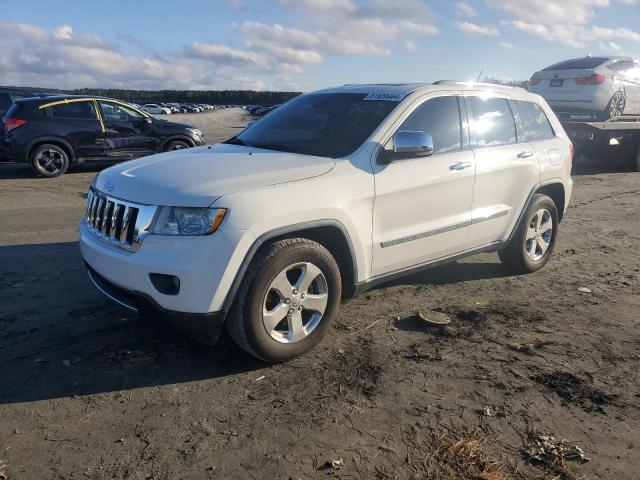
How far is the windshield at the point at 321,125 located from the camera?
13.9 feet

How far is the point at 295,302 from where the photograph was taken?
3.68m

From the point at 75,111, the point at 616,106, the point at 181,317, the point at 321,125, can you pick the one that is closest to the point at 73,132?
the point at 75,111

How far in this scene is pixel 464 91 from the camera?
4.89 meters

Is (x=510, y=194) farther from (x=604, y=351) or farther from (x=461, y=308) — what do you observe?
(x=604, y=351)

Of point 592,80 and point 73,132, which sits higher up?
point 592,80

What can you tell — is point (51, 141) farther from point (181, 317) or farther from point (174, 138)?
point (181, 317)

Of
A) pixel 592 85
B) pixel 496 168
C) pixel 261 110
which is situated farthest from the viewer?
pixel 261 110

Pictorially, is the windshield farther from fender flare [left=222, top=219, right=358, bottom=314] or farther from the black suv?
the black suv

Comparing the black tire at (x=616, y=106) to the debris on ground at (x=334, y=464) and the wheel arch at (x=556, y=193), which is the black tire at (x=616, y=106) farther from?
the debris on ground at (x=334, y=464)

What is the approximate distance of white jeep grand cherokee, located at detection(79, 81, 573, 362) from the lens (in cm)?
330

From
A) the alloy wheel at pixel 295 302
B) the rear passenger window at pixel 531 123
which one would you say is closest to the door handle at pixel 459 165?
the rear passenger window at pixel 531 123

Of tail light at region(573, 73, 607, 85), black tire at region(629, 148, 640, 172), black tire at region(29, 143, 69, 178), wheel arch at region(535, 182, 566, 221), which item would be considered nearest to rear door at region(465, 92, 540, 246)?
wheel arch at region(535, 182, 566, 221)

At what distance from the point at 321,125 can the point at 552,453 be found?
2855 mm

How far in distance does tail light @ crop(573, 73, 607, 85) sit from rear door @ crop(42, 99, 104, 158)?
1001 cm
